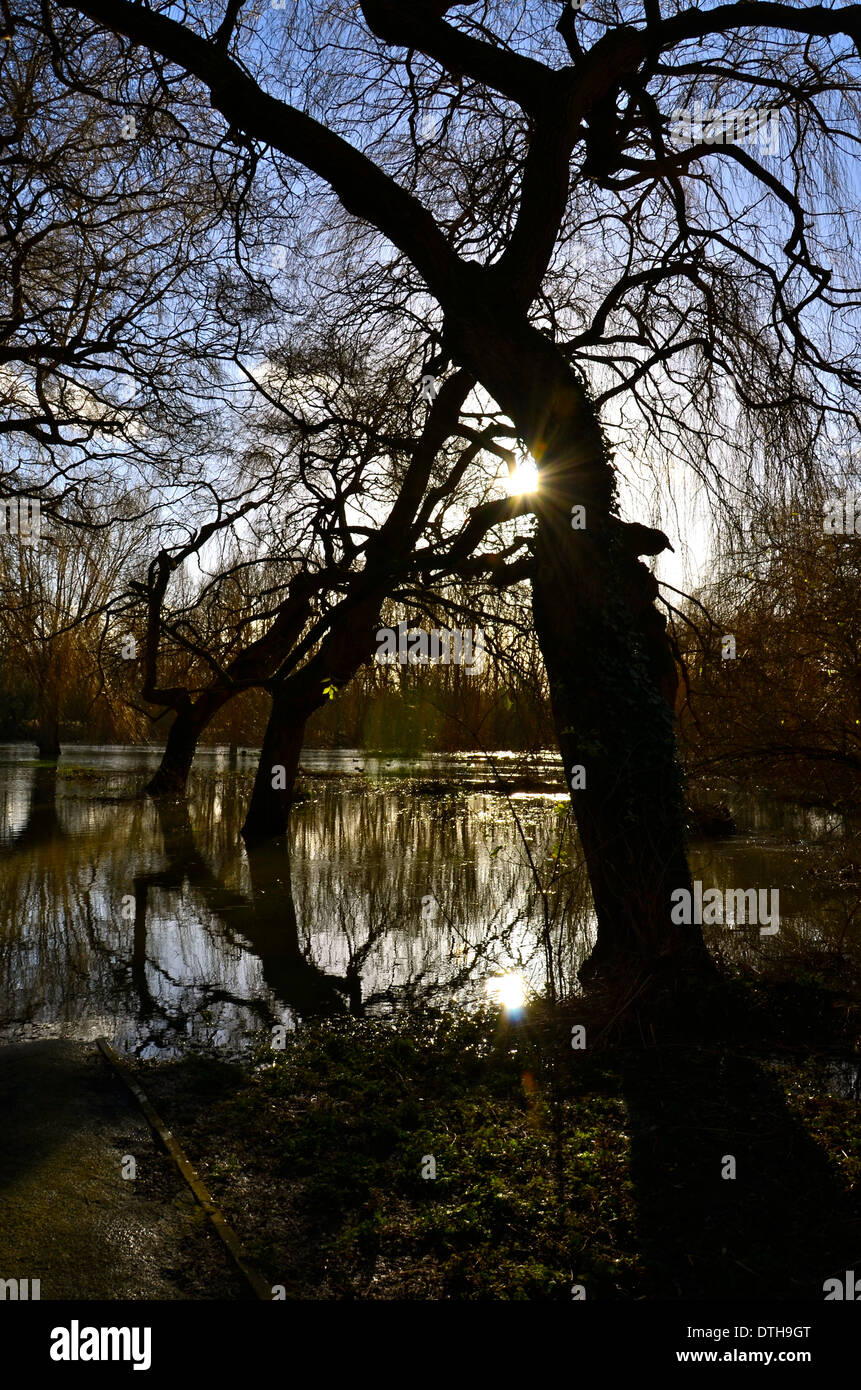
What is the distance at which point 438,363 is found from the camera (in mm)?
8945

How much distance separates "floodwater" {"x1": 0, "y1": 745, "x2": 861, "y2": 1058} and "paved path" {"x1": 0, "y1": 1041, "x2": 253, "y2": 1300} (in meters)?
1.09

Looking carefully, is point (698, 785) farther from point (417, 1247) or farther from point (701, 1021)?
point (417, 1247)

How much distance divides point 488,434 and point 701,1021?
6776 mm

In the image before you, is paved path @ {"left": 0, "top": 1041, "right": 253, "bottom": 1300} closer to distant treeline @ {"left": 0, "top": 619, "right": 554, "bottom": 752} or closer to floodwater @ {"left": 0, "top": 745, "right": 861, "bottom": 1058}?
floodwater @ {"left": 0, "top": 745, "right": 861, "bottom": 1058}

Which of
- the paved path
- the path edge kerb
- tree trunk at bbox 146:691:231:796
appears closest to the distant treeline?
tree trunk at bbox 146:691:231:796

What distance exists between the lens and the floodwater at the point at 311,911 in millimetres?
6141
